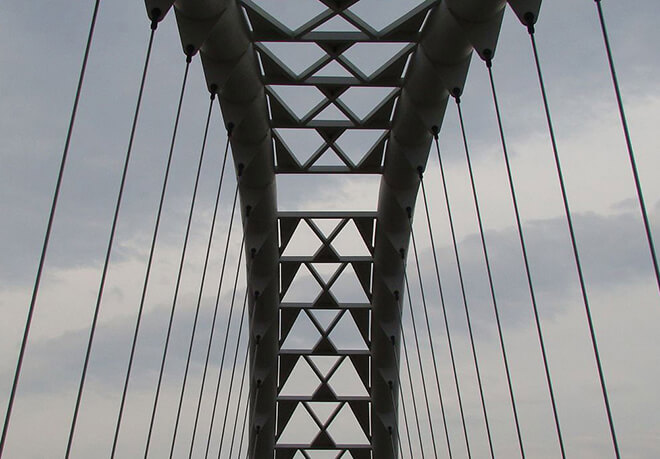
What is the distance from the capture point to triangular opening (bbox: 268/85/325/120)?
977 inches

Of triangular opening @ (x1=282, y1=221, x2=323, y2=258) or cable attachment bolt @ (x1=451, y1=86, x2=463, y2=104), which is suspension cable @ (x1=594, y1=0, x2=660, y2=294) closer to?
cable attachment bolt @ (x1=451, y1=86, x2=463, y2=104)

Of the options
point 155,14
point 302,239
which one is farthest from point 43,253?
point 302,239

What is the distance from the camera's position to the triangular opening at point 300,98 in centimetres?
2481

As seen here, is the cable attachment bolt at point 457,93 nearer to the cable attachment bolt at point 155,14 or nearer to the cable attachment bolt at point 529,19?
the cable attachment bolt at point 529,19

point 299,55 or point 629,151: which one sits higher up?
point 299,55

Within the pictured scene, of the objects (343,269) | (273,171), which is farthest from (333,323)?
(273,171)

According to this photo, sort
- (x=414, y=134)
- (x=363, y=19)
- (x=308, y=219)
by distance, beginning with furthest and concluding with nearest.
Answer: (x=308, y=219), (x=414, y=134), (x=363, y=19)

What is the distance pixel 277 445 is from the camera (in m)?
35.1

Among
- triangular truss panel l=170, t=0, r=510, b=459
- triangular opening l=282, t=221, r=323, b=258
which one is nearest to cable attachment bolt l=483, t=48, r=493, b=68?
triangular truss panel l=170, t=0, r=510, b=459

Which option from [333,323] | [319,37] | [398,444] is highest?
[319,37]

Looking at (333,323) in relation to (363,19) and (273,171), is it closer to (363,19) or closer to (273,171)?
(273,171)

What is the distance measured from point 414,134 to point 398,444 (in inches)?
608

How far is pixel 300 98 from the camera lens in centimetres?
2650

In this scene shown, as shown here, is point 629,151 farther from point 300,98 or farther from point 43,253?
point 300,98
